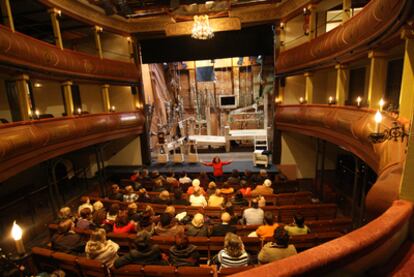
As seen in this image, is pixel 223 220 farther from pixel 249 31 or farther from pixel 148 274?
pixel 249 31

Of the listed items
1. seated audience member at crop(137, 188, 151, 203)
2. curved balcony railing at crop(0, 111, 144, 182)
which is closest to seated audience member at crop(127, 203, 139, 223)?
seated audience member at crop(137, 188, 151, 203)

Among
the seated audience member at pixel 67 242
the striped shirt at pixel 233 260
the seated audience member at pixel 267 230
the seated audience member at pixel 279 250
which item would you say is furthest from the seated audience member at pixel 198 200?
the seated audience member at pixel 279 250

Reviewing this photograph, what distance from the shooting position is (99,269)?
341cm

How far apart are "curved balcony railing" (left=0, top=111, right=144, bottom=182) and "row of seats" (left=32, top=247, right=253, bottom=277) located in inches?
88.1

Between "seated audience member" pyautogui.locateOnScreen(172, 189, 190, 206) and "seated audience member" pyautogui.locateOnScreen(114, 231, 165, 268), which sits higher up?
"seated audience member" pyautogui.locateOnScreen(114, 231, 165, 268)

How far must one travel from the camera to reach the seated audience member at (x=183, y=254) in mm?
3423

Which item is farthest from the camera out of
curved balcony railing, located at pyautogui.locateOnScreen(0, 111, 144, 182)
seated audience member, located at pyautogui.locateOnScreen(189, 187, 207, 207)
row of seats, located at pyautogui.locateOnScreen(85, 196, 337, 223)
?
seated audience member, located at pyautogui.locateOnScreen(189, 187, 207, 207)

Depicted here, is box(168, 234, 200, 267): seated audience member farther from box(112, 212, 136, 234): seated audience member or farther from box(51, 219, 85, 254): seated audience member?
box(51, 219, 85, 254): seated audience member

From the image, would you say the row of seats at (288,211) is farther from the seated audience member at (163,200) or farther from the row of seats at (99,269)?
the row of seats at (99,269)

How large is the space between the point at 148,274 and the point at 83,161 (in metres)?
10.6

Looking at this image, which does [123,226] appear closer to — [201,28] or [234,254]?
[234,254]

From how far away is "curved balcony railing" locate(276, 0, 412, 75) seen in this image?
382cm

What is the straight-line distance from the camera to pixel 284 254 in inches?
120

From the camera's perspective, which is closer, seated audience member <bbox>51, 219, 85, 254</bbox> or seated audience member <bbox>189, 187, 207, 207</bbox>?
seated audience member <bbox>51, 219, 85, 254</bbox>
